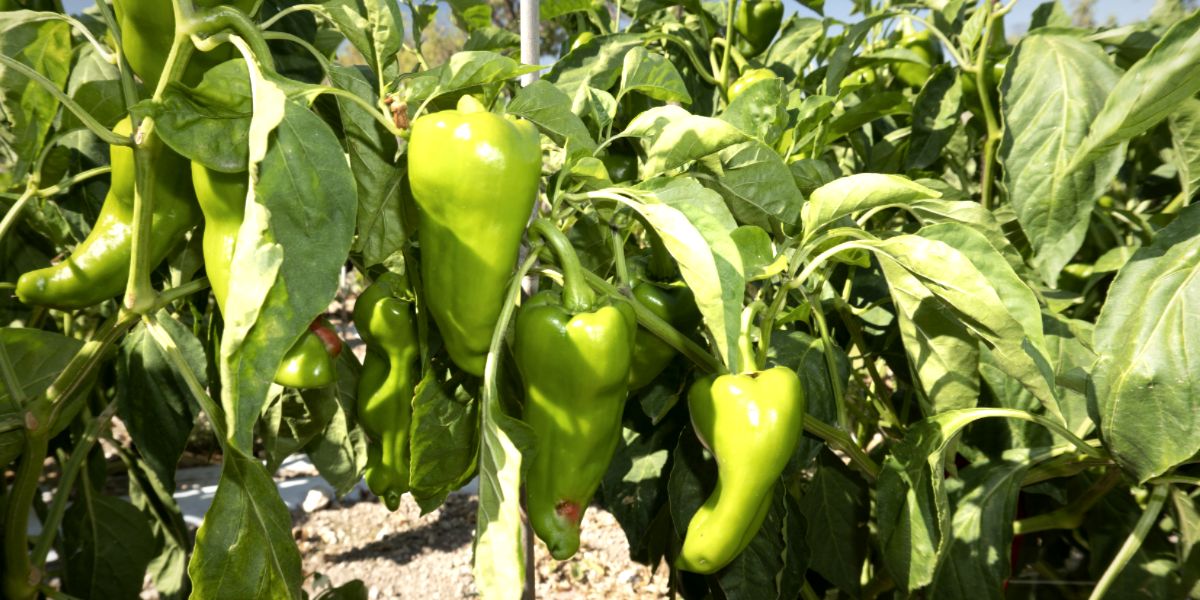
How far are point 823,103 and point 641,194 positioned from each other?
376 mm

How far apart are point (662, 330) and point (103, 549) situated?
89cm

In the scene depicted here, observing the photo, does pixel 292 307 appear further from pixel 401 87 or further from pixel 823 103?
pixel 823 103

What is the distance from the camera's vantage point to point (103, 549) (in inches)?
45.0

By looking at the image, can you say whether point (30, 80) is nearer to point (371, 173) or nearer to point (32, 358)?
point (32, 358)

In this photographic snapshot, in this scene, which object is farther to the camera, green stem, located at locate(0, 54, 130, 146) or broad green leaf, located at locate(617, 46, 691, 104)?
broad green leaf, located at locate(617, 46, 691, 104)

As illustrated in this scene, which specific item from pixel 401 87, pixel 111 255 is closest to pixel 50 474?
pixel 111 255

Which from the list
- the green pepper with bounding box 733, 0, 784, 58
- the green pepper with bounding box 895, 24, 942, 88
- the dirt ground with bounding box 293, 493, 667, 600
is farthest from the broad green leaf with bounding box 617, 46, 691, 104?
the dirt ground with bounding box 293, 493, 667, 600

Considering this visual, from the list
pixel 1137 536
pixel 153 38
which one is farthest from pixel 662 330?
pixel 1137 536

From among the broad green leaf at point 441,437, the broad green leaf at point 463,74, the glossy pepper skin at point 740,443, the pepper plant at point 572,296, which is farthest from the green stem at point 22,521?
the glossy pepper skin at point 740,443

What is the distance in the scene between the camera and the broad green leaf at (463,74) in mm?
620

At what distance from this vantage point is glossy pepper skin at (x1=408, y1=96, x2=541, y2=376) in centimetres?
56

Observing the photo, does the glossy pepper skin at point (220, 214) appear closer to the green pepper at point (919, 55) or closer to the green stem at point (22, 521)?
the green stem at point (22, 521)

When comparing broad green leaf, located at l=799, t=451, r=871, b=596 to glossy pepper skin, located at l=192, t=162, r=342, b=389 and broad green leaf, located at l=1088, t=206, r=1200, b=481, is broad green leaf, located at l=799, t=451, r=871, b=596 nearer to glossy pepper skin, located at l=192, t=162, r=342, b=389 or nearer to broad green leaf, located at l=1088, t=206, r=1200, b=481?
broad green leaf, located at l=1088, t=206, r=1200, b=481

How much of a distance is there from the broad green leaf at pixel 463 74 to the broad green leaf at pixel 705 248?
5.4 inches
